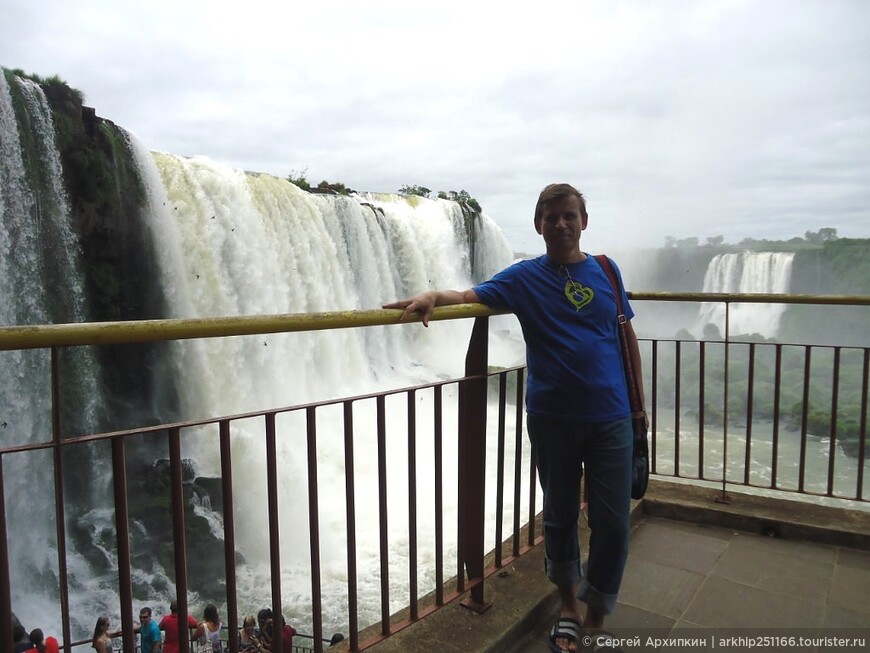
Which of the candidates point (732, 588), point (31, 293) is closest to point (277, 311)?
point (31, 293)

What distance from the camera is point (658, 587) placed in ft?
8.89

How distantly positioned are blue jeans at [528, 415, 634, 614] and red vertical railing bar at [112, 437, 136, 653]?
48.9 inches

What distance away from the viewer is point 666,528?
131 inches

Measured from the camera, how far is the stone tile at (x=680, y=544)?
2.96m

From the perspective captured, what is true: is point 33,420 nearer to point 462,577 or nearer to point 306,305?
point 306,305

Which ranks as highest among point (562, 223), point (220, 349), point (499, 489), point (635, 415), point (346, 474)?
point (562, 223)

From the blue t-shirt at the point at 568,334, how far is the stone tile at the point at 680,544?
1371 millimetres

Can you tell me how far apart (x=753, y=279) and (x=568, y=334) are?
32.1m

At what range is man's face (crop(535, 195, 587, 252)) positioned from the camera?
6.59ft

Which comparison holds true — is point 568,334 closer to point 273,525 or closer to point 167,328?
point 273,525

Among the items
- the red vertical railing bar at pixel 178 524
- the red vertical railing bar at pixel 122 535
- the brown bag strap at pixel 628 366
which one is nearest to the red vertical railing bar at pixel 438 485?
the brown bag strap at pixel 628 366

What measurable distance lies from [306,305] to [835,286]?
3059 cm

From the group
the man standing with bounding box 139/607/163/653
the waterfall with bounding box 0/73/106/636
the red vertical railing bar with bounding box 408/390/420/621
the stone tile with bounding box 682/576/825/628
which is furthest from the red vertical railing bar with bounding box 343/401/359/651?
the waterfall with bounding box 0/73/106/636

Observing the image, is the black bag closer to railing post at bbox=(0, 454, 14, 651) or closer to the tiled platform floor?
the tiled platform floor
